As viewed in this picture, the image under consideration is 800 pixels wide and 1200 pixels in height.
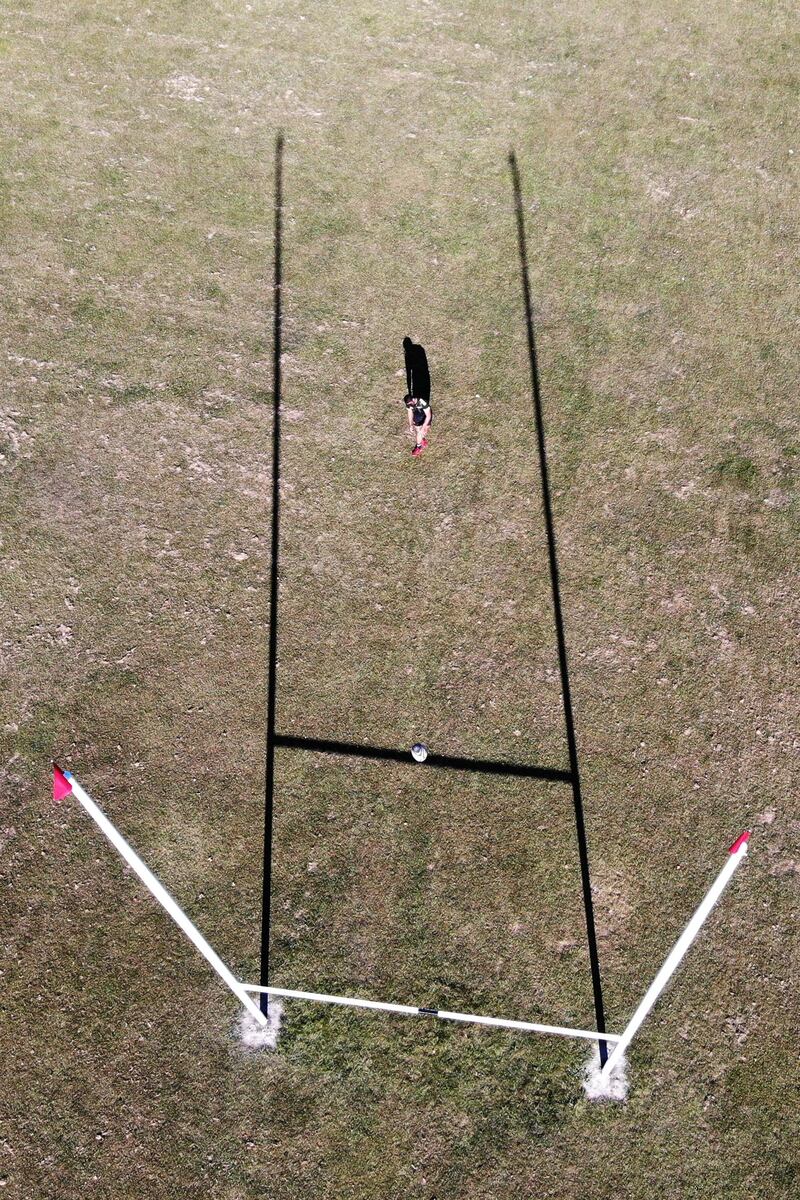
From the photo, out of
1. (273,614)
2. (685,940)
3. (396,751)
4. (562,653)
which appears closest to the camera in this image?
(685,940)

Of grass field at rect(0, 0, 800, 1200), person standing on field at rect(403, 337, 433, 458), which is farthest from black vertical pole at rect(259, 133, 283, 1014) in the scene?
person standing on field at rect(403, 337, 433, 458)

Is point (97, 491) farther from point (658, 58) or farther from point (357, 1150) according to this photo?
point (658, 58)

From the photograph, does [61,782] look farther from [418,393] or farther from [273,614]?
[418,393]

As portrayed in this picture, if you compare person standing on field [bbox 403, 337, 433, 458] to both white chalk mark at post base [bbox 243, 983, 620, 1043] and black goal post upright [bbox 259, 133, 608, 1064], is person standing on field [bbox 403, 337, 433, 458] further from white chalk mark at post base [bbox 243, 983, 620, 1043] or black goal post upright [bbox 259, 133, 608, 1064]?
white chalk mark at post base [bbox 243, 983, 620, 1043]

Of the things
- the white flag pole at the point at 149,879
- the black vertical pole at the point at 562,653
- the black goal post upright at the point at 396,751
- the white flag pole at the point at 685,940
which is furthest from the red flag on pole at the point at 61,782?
the black vertical pole at the point at 562,653

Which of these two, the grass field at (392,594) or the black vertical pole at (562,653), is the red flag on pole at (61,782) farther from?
the black vertical pole at (562,653)

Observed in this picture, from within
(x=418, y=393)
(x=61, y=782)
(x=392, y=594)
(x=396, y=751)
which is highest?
(x=418, y=393)

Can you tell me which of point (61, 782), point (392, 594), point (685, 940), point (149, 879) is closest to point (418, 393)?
point (392, 594)
